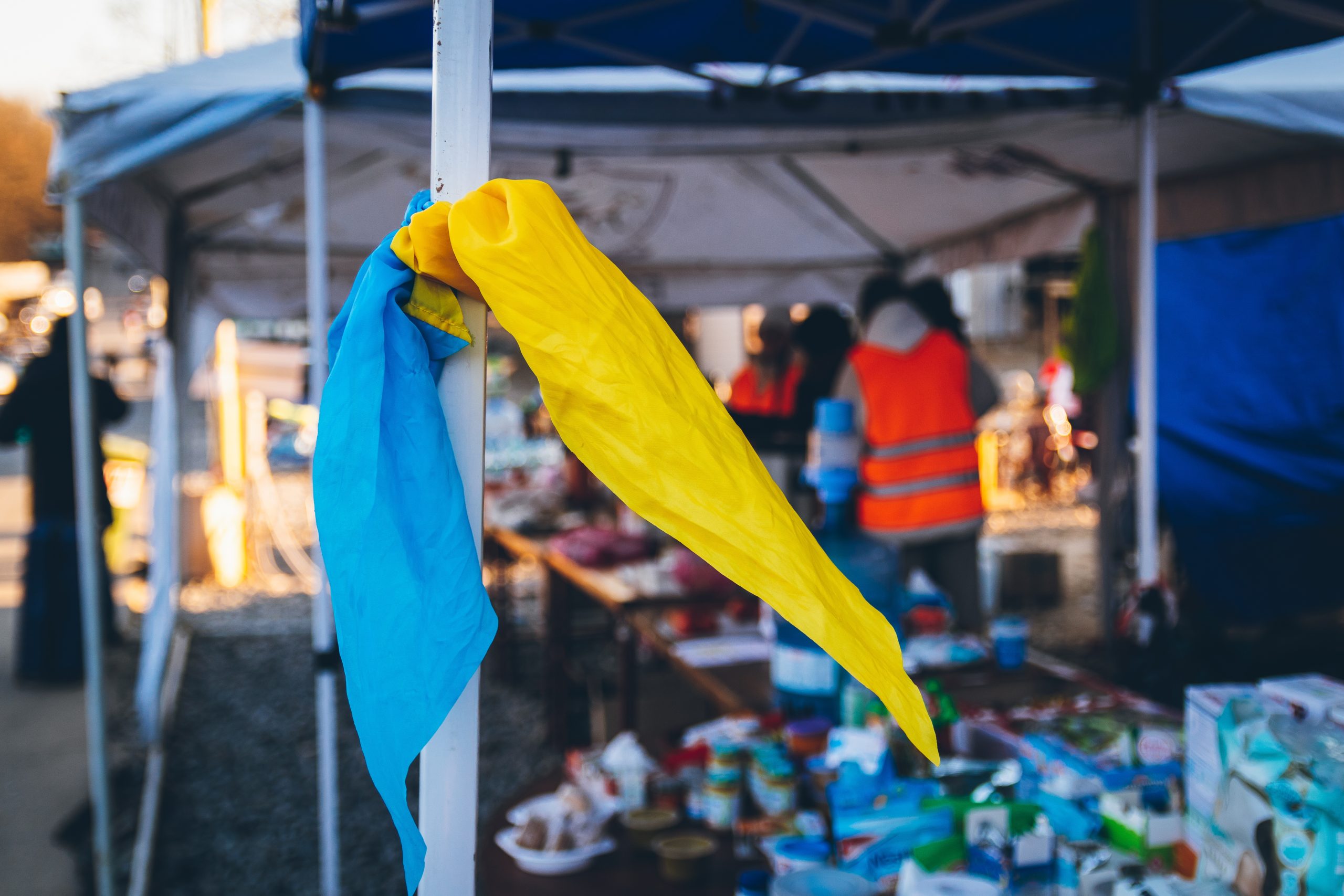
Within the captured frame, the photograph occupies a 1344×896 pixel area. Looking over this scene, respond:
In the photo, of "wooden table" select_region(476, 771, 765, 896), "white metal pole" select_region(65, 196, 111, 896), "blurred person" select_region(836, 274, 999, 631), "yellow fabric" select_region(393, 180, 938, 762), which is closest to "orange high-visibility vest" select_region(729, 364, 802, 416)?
"blurred person" select_region(836, 274, 999, 631)

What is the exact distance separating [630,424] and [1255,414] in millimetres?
4572

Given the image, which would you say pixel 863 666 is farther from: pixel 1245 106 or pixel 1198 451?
pixel 1198 451

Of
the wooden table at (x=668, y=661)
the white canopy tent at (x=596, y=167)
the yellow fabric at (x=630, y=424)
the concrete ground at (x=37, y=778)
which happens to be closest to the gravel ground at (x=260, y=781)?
the concrete ground at (x=37, y=778)

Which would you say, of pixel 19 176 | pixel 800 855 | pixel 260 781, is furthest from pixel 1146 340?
pixel 19 176

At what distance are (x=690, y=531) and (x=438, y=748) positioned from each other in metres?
0.32

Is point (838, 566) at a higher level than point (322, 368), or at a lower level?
lower

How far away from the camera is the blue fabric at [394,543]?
2.85ft

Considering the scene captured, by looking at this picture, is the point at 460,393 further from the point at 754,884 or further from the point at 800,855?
the point at 800,855

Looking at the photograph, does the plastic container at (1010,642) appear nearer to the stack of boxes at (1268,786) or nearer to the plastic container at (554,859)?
the stack of boxes at (1268,786)

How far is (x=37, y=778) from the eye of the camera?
434 cm

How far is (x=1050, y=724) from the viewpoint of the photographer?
2.00 m

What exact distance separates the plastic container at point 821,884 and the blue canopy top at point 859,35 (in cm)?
206

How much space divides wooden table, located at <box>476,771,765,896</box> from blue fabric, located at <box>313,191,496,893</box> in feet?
3.03

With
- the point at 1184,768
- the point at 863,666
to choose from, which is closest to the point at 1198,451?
the point at 1184,768
